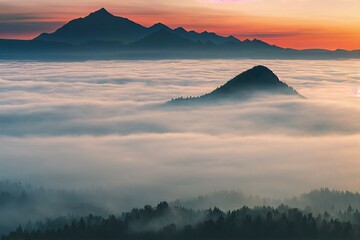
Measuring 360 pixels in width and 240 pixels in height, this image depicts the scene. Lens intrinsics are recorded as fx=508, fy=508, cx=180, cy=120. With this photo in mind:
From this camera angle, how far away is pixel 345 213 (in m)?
199

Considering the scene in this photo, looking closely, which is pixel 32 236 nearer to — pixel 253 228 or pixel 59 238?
pixel 59 238

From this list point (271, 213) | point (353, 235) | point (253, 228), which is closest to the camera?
point (353, 235)

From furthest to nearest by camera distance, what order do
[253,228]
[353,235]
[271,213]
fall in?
1. [271,213]
2. [253,228]
3. [353,235]

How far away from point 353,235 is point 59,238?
10026 centimetres

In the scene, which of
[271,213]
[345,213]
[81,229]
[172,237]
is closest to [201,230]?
[172,237]

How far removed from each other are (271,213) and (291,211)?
898cm

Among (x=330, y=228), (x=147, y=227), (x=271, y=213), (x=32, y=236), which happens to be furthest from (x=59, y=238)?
(x=330, y=228)

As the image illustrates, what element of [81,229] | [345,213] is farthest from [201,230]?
[345,213]

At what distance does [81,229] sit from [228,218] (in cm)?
5520

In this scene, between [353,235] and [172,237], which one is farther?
[172,237]

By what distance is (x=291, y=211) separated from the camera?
197625 mm

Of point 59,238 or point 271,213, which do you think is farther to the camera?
point 271,213

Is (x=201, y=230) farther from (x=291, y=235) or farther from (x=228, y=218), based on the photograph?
(x=291, y=235)

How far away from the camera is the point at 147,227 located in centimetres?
18225
